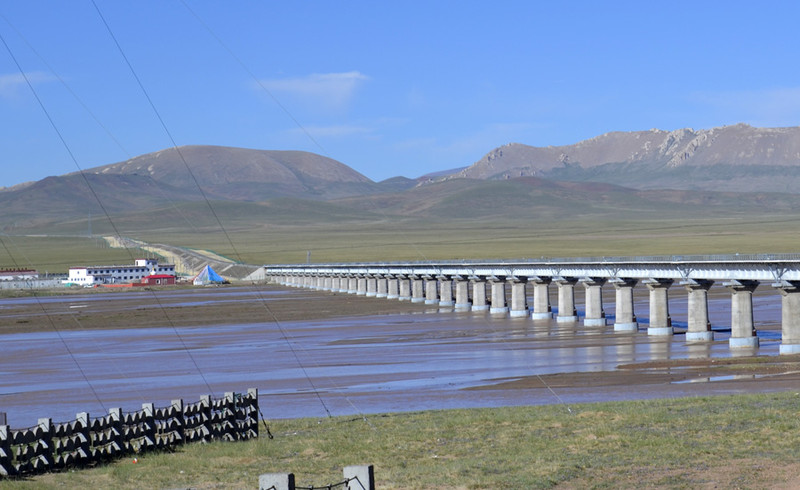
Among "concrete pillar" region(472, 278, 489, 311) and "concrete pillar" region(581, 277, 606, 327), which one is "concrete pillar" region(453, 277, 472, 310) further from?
"concrete pillar" region(581, 277, 606, 327)

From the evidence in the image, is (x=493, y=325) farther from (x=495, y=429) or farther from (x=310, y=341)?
(x=495, y=429)

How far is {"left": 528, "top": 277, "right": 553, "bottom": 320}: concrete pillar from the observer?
83.3 metres

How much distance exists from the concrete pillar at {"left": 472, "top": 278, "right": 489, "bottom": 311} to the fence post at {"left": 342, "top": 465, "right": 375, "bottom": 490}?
7982 cm

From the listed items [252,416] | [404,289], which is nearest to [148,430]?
[252,416]

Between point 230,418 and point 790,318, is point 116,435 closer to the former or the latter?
point 230,418

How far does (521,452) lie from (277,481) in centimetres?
969

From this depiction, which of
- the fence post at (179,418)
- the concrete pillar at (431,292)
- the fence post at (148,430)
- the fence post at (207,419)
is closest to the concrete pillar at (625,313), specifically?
the concrete pillar at (431,292)

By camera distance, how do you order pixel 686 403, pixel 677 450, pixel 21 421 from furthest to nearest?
1. pixel 21 421
2. pixel 686 403
3. pixel 677 450

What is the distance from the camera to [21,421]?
119 ft

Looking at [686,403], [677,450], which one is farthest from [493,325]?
[677,450]

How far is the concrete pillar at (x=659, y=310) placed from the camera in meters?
65.0

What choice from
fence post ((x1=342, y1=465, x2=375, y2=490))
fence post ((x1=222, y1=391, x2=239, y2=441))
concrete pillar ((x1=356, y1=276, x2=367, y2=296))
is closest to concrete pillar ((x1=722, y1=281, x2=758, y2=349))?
fence post ((x1=222, y1=391, x2=239, y2=441))

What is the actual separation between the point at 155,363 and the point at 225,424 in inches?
1154

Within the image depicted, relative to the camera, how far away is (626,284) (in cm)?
7069
